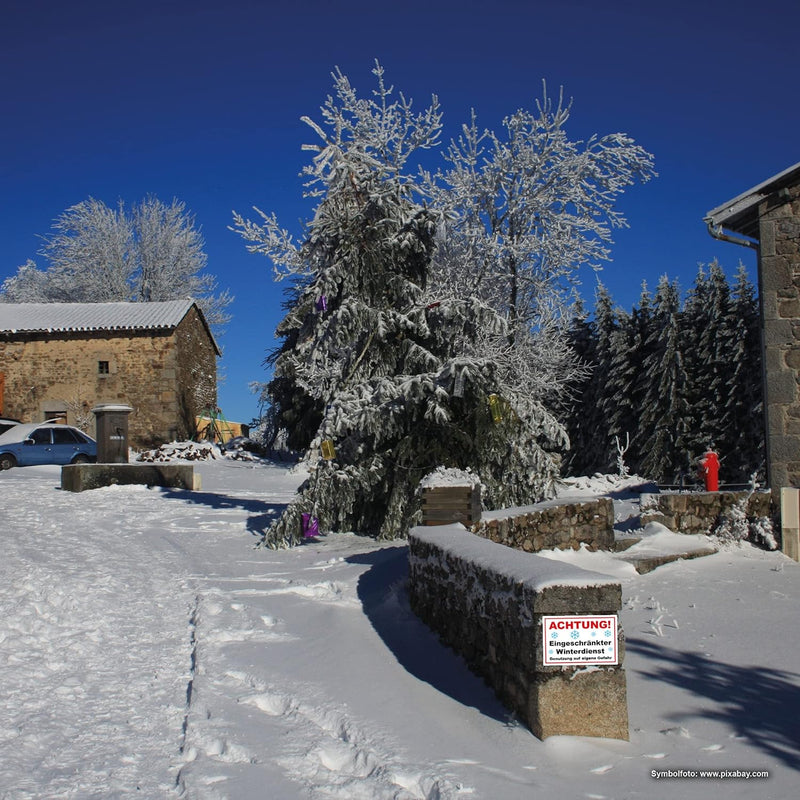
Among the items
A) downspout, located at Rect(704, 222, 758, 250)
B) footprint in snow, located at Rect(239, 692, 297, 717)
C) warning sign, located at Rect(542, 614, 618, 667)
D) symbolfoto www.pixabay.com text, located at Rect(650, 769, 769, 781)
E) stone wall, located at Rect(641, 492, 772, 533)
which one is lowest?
symbolfoto www.pixabay.com text, located at Rect(650, 769, 769, 781)

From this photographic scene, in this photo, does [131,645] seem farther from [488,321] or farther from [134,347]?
[134,347]

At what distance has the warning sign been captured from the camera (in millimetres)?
4227

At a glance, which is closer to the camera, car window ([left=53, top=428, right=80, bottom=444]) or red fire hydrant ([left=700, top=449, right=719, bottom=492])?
red fire hydrant ([left=700, top=449, right=719, bottom=492])

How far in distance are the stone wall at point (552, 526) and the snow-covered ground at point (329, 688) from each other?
0.95 ft

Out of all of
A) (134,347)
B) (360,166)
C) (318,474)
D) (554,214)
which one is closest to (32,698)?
(318,474)

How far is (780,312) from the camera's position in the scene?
31.8 feet

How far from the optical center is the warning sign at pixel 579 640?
13.9 ft

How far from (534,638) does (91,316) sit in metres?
27.0

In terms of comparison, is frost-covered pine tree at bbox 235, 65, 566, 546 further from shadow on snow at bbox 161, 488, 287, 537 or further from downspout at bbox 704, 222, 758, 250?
downspout at bbox 704, 222, 758, 250

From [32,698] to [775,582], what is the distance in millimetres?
7003

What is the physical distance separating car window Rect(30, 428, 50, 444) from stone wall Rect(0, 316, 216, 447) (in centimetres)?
684

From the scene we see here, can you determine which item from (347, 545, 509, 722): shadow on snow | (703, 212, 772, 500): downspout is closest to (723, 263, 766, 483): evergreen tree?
(703, 212, 772, 500): downspout

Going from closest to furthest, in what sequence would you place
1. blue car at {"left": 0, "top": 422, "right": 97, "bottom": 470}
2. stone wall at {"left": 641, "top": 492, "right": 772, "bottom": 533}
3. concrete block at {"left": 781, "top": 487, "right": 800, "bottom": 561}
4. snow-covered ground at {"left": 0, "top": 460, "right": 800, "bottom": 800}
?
snow-covered ground at {"left": 0, "top": 460, "right": 800, "bottom": 800} < concrete block at {"left": 781, "top": 487, "right": 800, "bottom": 561} < stone wall at {"left": 641, "top": 492, "right": 772, "bottom": 533} < blue car at {"left": 0, "top": 422, "right": 97, "bottom": 470}

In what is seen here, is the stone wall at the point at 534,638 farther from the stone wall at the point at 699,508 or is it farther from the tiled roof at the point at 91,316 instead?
the tiled roof at the point at 91,316
